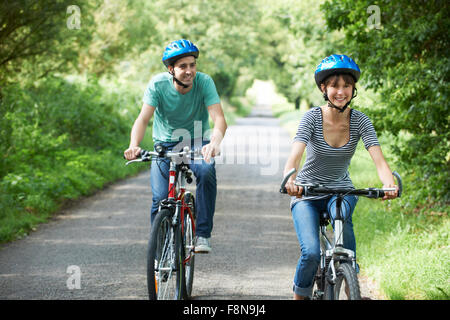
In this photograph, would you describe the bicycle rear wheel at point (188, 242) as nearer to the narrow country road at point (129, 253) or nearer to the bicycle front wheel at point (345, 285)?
the narrow country road at point (129, 253)

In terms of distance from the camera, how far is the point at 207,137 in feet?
17.0

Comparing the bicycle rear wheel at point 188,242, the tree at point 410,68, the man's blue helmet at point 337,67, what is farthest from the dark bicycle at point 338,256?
the tree at point 410,68

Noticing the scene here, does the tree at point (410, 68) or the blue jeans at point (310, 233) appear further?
the tree at point (410, 68)

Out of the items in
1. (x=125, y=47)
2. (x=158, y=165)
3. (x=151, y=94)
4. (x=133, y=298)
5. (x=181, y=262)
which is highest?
(x=125, y=47)

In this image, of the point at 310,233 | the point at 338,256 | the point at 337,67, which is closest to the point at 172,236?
the point at 310,233

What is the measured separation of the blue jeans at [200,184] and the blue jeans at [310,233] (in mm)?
1286

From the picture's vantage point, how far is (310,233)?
371cm

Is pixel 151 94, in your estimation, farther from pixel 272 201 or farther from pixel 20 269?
pixel 272 201

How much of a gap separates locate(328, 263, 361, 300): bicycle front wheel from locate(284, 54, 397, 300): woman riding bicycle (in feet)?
0.83

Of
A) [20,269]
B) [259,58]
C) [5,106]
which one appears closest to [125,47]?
[5,106]

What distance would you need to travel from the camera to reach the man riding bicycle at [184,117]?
477 centimetres

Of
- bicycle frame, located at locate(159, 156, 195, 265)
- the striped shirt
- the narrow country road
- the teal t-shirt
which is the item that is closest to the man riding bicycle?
the teal t-shirt

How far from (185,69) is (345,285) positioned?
2322 mm
